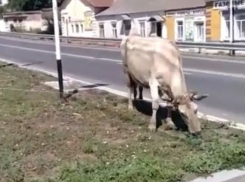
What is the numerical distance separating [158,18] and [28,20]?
32.3 m

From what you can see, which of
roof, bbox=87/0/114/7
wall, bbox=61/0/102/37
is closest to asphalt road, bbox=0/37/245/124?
wall, bbox=61/0/102/37

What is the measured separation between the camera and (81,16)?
58.1 meters

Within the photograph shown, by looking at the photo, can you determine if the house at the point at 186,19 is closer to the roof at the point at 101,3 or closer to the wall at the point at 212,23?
the wall at the point at 212,23

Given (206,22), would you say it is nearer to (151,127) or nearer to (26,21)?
(151,127)

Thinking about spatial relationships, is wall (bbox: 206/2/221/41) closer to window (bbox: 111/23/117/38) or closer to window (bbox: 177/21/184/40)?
window (bbox: 177/21/184/40)

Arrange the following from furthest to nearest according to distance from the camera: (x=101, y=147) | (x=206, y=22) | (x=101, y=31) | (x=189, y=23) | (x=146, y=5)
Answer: (x=101, y=31)
(x=146, y=5)
(x=189, y=23)
(x=206, y=22)
(x=101, y=147)

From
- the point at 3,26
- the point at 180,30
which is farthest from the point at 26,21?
the point at 180,30

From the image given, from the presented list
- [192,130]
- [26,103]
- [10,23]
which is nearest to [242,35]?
[26,103]

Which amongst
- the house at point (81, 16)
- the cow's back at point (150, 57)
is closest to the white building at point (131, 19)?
the house at point (81, 16)

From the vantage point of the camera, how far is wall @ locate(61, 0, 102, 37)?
55.7 metres

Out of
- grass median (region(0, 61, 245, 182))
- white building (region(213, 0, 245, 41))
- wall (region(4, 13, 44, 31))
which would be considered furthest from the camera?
wall (region(4, 13, 44, 31))

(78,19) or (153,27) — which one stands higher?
(78,19)

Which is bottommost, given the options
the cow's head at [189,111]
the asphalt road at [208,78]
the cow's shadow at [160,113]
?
the asphalt road at [208,78]

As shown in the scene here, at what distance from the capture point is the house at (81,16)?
182 feet
